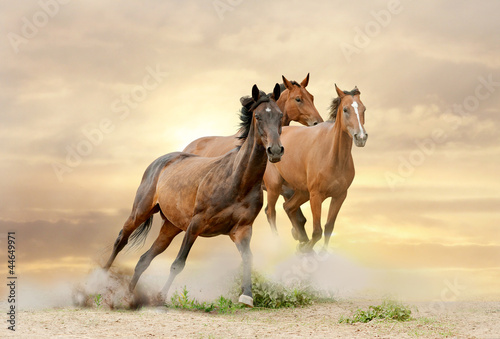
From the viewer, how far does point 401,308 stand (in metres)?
8.01

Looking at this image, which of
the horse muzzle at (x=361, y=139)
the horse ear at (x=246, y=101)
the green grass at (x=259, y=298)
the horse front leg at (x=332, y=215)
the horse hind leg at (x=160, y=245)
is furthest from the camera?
the horse front leg at (x=332, y=215)

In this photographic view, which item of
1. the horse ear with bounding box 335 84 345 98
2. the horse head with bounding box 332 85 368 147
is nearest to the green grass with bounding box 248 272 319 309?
the horse head with bounding box 332 85 368 147

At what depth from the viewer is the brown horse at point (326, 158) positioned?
10133 mm

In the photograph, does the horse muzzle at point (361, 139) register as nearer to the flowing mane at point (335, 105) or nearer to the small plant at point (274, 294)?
the flowing mane at point (335, 105)

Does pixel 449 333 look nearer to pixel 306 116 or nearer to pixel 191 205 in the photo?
pixel 191 205

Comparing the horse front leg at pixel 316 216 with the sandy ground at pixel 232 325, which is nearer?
the sandy ground at pixel 232 325

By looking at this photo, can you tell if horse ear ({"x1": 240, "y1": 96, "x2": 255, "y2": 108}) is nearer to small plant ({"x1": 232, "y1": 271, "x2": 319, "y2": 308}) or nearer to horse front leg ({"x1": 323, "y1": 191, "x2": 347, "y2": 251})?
small plant ({"x1": 232, "y1": 271, "x2": 319, "y2": 308})

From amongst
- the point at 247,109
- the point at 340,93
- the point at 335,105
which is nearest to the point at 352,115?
the point at 340,93

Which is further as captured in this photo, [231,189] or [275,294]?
[275,294]

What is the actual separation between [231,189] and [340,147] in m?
2.92

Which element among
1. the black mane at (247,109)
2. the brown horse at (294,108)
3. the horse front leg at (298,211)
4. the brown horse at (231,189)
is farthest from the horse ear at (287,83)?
the black mane at (247,109)

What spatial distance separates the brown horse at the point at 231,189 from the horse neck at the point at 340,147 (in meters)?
2.39

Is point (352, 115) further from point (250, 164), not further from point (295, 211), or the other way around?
point (295, 211)

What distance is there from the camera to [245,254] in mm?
8070
